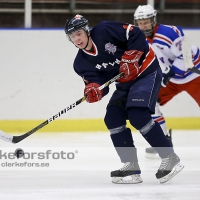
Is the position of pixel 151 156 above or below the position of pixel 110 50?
below

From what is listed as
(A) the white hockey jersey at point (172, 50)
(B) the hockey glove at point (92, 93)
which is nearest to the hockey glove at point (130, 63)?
(B) the hockey glove at point (92, 93)

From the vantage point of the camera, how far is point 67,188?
334 centimetres

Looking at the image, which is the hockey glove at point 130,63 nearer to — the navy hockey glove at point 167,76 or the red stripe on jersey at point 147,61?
the red stripe on jersey at point 147,61

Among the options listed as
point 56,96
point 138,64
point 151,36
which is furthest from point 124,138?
point 56,96

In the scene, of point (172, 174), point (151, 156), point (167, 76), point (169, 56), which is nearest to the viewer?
point (172, 174)

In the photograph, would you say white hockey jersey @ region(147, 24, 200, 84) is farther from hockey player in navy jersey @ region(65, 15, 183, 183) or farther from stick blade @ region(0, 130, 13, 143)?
stick blade @ region(0, 130, 13, 143)

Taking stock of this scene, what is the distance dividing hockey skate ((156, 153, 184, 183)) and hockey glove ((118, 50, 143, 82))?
522 mm

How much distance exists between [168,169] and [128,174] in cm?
23

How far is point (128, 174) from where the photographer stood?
3.56 meters

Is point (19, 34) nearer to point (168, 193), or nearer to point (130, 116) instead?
point (130, 116)

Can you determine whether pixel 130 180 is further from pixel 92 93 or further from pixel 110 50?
pixel 110 50

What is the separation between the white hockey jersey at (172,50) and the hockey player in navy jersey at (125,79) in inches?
42.2

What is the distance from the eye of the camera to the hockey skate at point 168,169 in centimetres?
349

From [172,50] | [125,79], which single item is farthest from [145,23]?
[125,79]
